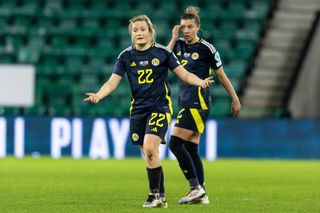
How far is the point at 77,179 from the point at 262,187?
8.29 feet

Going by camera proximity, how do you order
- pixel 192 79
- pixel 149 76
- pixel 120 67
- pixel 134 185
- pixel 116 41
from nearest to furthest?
pixel 192 79
pixel 149 76
pixel 120 67
pixel 134 185
pixel 116 41

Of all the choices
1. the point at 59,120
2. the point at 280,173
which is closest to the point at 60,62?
the point at 59,120

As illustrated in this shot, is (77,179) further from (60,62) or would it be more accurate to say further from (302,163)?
(60,62)

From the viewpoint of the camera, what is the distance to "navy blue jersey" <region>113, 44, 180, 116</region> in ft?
28.1

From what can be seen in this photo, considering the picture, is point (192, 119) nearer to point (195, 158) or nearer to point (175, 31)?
point (195, 158)

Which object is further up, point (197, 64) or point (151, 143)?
point (197, 64)

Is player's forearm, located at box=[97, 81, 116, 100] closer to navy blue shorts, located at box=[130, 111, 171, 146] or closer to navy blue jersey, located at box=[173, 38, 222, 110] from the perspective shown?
navy blue shorts, located at box=[130, 111, 171, 146]

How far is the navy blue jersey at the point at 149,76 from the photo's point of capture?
28.1 feet

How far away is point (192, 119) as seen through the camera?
30.6 feet

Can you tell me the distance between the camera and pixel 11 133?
18.3m

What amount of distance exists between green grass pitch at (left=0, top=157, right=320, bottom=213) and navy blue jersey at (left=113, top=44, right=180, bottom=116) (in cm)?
91

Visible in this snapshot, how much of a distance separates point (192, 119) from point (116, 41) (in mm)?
12853

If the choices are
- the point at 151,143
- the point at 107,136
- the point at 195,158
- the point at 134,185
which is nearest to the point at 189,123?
the point at 195,158

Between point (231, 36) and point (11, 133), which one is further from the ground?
point (231, 36)
